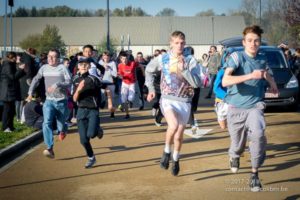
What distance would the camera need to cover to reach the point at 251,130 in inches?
261

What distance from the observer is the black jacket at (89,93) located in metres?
8.47

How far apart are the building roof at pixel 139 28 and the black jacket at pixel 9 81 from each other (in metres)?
77.6

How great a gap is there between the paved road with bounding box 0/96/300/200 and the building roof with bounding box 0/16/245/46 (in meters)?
80.0

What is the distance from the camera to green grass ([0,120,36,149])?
10375 mm

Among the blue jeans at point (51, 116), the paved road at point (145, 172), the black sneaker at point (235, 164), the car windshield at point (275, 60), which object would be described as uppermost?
the car windshield at point (275, 60)

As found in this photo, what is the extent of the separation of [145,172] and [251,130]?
1984 millimetres

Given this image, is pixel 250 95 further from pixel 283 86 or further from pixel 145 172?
pixel 283 86

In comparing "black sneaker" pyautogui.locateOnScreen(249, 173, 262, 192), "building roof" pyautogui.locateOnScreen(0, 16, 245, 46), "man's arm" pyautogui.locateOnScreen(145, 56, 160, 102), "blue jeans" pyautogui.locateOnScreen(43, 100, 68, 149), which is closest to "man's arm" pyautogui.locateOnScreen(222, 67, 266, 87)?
"black sneaker" pyautogui.locateOnScreen(249, 173, 262, 192)

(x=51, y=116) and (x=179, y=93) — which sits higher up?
(x=179, y=93)

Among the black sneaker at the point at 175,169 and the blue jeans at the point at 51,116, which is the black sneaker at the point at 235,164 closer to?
the black sneaker at the point at 175,169

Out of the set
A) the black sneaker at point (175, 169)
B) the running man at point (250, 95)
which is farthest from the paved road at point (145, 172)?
the running man at point (250, 95)

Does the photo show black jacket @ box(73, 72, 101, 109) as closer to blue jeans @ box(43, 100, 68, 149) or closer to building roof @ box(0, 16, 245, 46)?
blue jeans @ box(43, 100, 68, 149)

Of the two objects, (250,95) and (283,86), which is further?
(283,86)

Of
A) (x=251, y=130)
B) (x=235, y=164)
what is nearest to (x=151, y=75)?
(x=235, y=164)
